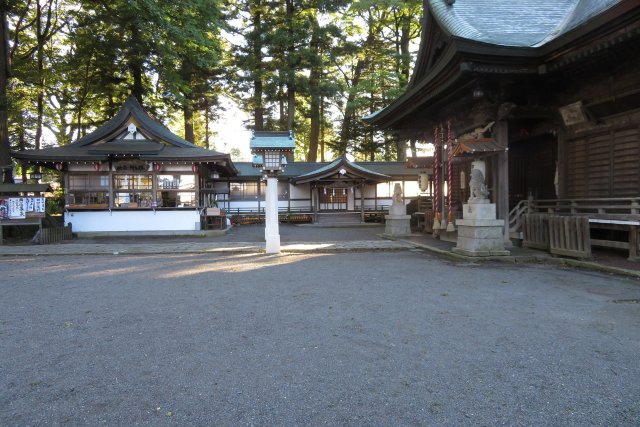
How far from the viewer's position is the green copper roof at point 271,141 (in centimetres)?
1122

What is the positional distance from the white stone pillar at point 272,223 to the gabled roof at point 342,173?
12472mm

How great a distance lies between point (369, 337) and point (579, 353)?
1.90 m

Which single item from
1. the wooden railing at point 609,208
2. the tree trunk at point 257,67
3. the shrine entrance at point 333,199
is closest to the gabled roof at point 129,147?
the shrine entrance at point 333,199

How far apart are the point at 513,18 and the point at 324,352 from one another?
11.1 meters

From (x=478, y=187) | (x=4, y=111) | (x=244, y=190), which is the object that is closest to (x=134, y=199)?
(x=4, y=111)

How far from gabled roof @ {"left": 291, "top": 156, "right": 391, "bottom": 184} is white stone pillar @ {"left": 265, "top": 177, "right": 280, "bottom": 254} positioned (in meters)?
12.5

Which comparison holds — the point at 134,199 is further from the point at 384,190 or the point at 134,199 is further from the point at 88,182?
the point at 384,190

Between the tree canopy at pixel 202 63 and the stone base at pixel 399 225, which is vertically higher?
the tree canopy at pixel 202 63

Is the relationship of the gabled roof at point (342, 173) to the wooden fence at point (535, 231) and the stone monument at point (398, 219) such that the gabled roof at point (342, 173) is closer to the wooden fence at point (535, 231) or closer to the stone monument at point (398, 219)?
the stone monument at point (398, 219)

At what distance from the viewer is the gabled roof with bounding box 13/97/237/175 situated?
16062 mm

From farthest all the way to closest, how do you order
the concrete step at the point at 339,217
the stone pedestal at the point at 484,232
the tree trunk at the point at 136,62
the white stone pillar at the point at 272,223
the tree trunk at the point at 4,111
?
the concrete step at the point at 339,217 < the tree trunk at the point at 136,62 < the tree trunk at the point at 4,111 < the white stone pillar at the point at 272,223 < the stone pedestal at the point at 484,232

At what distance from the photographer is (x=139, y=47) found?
71.3 ft

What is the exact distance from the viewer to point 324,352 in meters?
3.54

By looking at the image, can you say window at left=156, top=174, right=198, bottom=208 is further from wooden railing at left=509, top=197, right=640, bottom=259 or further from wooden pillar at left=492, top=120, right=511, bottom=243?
wooden railing at left=509, top=197, right=640, bottom=259
